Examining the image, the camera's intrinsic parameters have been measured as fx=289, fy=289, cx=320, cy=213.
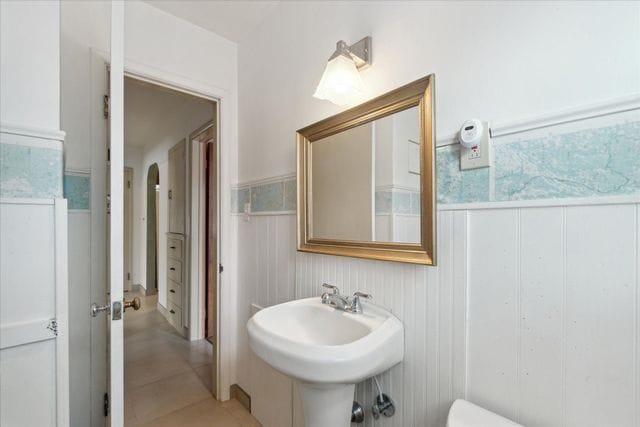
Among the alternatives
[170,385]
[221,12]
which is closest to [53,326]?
[170,385]

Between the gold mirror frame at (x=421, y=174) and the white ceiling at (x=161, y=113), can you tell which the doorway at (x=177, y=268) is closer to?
the white ceiling at (x=161, y=113)

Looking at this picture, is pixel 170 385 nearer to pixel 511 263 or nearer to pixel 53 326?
pixel 53 326

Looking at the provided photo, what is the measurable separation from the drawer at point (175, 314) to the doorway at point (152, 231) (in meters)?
1.35

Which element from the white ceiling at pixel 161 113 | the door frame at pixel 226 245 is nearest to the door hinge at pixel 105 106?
the door frame at pixel 226 245

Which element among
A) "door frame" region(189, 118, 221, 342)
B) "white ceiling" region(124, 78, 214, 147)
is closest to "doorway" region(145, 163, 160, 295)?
"white ceiling" region(124, 78, 214, 147)

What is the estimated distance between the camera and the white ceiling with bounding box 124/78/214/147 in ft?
9.05

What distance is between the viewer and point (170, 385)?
7.05ft

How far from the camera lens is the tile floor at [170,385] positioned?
178cm

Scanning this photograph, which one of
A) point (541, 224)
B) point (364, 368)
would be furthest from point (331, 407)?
point (541, 224)

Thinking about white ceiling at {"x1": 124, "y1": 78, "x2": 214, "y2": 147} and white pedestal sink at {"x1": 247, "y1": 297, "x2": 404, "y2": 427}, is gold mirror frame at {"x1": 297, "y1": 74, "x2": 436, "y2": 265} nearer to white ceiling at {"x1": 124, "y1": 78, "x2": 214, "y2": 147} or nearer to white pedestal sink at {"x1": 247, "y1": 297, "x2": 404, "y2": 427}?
white pedestal sink at {"x1": 247, "y1": 297, "x2": 404, "y2": 427}

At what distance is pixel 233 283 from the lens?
2.03m

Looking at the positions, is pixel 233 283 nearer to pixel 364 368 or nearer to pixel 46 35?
pixel 364 368

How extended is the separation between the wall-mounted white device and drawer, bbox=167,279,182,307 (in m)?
3.21

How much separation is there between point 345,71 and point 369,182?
0.44m
